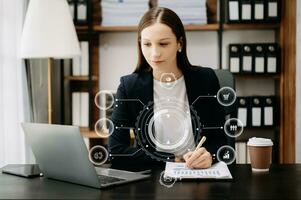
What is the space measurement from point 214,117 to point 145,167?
36 cm

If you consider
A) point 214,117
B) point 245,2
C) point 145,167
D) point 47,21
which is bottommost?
point 145,167

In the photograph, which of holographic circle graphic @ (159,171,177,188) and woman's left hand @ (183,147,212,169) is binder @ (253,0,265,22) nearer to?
woman's left hand @ (183,147,212,169)

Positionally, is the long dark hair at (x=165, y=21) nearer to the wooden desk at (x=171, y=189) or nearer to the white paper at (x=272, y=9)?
the wooden desk at (x=171, y=189)

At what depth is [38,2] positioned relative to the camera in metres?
2.38

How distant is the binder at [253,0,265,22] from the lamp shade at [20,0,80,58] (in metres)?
1.32

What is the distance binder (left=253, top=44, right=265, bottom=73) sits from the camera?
3.08 m

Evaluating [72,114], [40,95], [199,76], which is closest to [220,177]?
[199,76]

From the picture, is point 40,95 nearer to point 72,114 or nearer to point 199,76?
point 72,114

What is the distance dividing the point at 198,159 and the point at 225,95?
20.7 inches

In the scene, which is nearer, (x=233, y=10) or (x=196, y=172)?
(x=196, y=172)

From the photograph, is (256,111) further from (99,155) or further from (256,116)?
(99,155)

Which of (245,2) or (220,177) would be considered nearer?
(220,177)

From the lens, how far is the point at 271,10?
3.09 m

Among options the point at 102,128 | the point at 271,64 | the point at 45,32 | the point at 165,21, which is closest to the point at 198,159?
the point at 165,21
